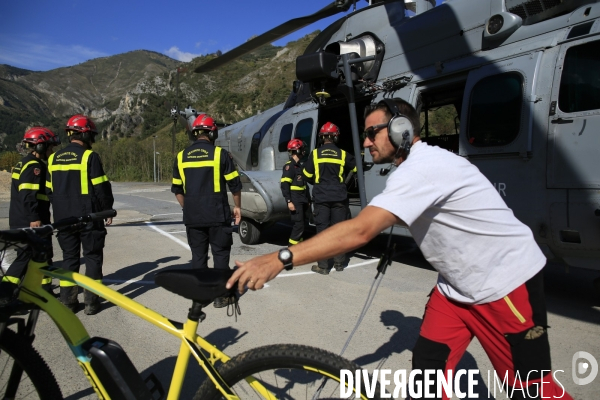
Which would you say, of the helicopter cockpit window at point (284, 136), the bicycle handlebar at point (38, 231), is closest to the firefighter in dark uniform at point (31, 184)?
the bicycle handlebar at point (38, 231)

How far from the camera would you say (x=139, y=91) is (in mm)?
101875

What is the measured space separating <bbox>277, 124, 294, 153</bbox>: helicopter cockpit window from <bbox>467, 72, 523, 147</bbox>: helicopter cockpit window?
3641 millimetres

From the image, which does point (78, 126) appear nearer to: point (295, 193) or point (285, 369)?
point (295, 193)

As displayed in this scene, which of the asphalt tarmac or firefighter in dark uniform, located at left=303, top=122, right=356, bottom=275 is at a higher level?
firefighter in dark uniform, located at left=303, top=122, right=356, bottom=275

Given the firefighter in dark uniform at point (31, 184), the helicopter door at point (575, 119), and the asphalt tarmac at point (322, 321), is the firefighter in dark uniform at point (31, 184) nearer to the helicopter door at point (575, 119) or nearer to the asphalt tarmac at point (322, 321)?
the asphalt tarmac at point (322, 321)

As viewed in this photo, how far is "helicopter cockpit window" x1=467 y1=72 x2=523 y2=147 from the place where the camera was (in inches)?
173

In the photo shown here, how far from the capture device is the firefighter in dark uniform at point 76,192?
13.9 ft

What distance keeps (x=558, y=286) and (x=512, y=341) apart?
4.02 m

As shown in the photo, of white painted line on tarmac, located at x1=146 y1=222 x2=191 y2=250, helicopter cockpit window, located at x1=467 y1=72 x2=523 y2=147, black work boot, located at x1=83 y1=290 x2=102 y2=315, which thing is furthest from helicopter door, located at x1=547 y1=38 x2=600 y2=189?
white painted line on tarmac, located at x1=146 y1=222 x2=191 y2=250

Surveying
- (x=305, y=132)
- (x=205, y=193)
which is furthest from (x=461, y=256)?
(x=305, y=132)

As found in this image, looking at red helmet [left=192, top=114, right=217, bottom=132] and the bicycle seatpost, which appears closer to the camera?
the bicycle seatpost

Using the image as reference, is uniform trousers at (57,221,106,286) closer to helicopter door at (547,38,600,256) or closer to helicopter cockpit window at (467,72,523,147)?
helicopter cockpit window at (467,72,523,147)

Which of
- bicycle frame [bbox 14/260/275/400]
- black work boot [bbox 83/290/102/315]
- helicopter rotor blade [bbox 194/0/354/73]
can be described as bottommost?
black work boot [bbox 83/290/102/315]

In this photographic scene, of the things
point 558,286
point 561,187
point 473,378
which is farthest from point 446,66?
point 473,378
